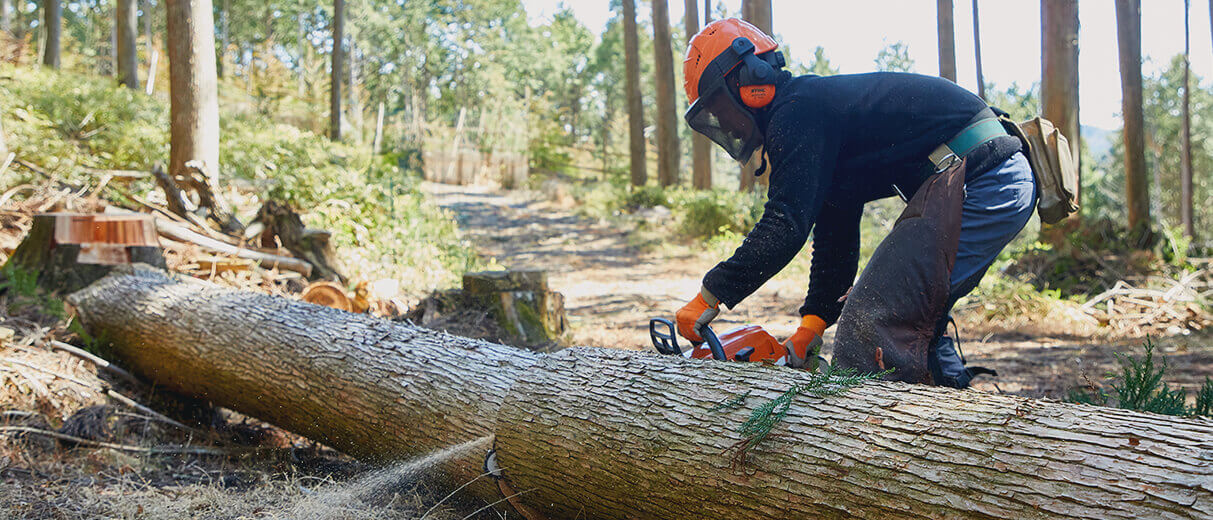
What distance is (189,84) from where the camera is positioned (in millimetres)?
7902

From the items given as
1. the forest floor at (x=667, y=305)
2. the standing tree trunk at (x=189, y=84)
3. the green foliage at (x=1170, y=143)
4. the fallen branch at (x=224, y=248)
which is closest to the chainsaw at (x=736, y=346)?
the forest floor at (x=667, y=305)

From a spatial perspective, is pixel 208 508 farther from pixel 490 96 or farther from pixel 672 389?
pixel 490 96

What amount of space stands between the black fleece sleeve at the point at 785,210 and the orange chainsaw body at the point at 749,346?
0.79ft

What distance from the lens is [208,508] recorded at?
259cm

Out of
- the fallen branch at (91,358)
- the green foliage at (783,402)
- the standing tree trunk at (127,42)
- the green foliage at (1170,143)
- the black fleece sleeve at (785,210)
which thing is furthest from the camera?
the green foliage at (1170,143)

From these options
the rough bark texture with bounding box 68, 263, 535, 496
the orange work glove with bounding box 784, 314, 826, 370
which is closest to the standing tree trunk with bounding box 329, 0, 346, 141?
the rough bark texture with bounding box 68, 263, 535, 496

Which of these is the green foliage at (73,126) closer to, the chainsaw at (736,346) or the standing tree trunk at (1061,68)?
the chainsaw at (736,346)

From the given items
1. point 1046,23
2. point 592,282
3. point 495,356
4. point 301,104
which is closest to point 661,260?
point 592,282

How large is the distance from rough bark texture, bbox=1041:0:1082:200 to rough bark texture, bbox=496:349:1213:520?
7715 mm

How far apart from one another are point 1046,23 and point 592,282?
6505mm

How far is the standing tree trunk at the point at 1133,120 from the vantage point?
8508mm

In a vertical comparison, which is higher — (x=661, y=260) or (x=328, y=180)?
(x=328, y=180)

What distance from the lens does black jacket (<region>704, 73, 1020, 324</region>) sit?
8.61 feet

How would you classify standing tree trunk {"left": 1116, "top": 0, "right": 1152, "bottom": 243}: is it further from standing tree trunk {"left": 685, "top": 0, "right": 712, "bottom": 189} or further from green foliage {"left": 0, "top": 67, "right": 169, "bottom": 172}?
green foliage {"left": 0, "top": 67, "right": 169, "bottom": 172}
